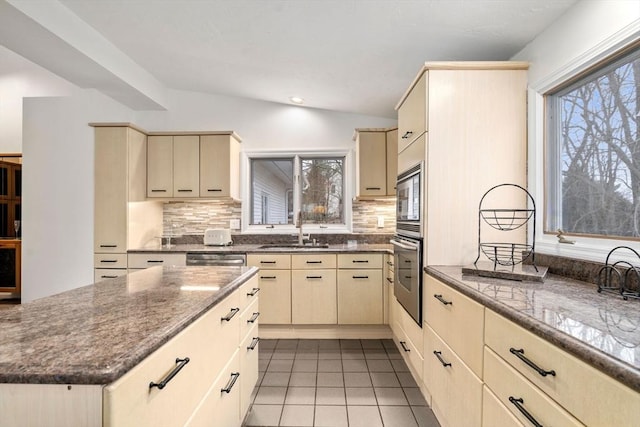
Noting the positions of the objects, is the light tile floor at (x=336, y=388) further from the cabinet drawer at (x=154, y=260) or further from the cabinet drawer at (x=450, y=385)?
the cabinet drawer at (x=154, y=260)

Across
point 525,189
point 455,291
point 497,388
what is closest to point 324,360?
point 455,291

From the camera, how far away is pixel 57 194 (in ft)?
10.8

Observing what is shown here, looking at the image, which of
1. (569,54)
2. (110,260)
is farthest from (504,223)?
(110,260)

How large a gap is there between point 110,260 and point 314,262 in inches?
84.5

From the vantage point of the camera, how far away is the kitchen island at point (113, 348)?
24.5 inches

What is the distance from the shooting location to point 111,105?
3.51 metres

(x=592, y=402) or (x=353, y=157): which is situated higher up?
(x=353, y=157)

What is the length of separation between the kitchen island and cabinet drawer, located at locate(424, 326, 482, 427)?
1.06 m

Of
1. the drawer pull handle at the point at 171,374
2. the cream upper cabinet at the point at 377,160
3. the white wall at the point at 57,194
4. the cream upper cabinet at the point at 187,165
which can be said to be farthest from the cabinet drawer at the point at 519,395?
the white wall at the point at 57,194

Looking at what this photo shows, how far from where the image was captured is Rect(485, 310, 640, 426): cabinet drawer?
0.65 m

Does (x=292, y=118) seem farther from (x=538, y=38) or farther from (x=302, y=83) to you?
(x=538, y=38)

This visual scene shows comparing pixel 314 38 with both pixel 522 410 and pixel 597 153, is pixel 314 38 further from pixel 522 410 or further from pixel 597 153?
pixel 522 410

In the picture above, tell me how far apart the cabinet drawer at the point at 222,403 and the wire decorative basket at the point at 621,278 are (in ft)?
5.32

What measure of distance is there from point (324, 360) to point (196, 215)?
91.7 inches
